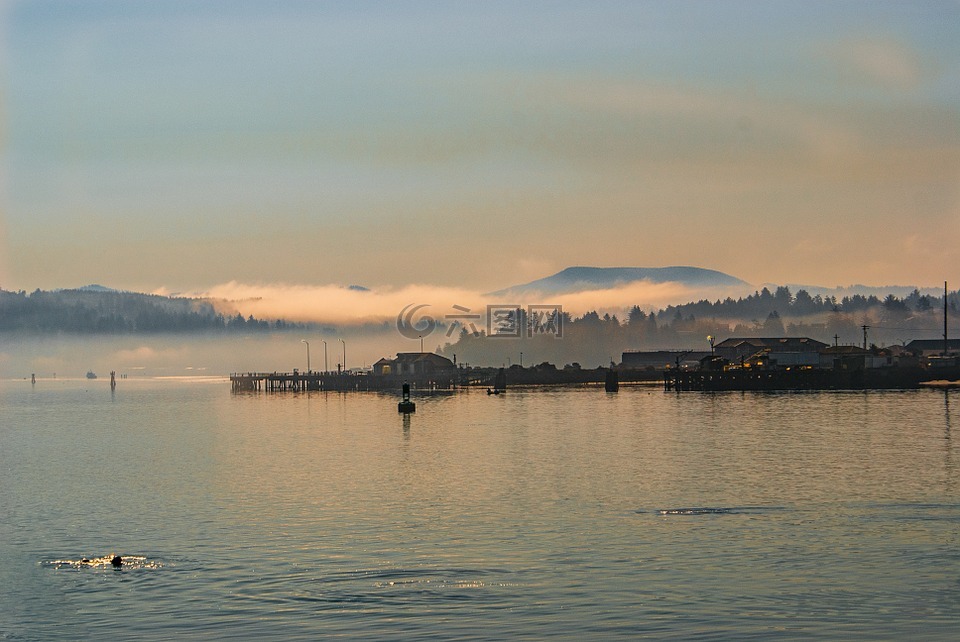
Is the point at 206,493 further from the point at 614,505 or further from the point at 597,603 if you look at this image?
the point at 597,603

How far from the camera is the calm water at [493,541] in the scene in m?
30.1

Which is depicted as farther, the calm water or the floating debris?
the floating debris

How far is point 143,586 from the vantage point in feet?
114

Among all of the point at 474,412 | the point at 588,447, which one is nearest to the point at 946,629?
the point at 588,447

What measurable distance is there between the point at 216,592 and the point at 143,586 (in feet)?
8.51

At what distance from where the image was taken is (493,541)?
4166cm

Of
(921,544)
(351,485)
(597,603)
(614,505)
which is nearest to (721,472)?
(614,505)

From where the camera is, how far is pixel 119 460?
85.8m

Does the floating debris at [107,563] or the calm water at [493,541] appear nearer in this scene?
the calm water at [493,541]

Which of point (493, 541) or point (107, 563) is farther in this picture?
point (493, 541)

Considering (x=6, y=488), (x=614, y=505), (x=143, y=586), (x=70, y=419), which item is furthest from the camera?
(x=70, y=419)

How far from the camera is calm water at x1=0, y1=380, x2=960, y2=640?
30.1m

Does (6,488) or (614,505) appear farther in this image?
(6,488)

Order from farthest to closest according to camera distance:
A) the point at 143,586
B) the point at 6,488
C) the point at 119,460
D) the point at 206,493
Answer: the point at 119,460 < the point at 6,488 < the point at 206,493 < the point at 143,586
